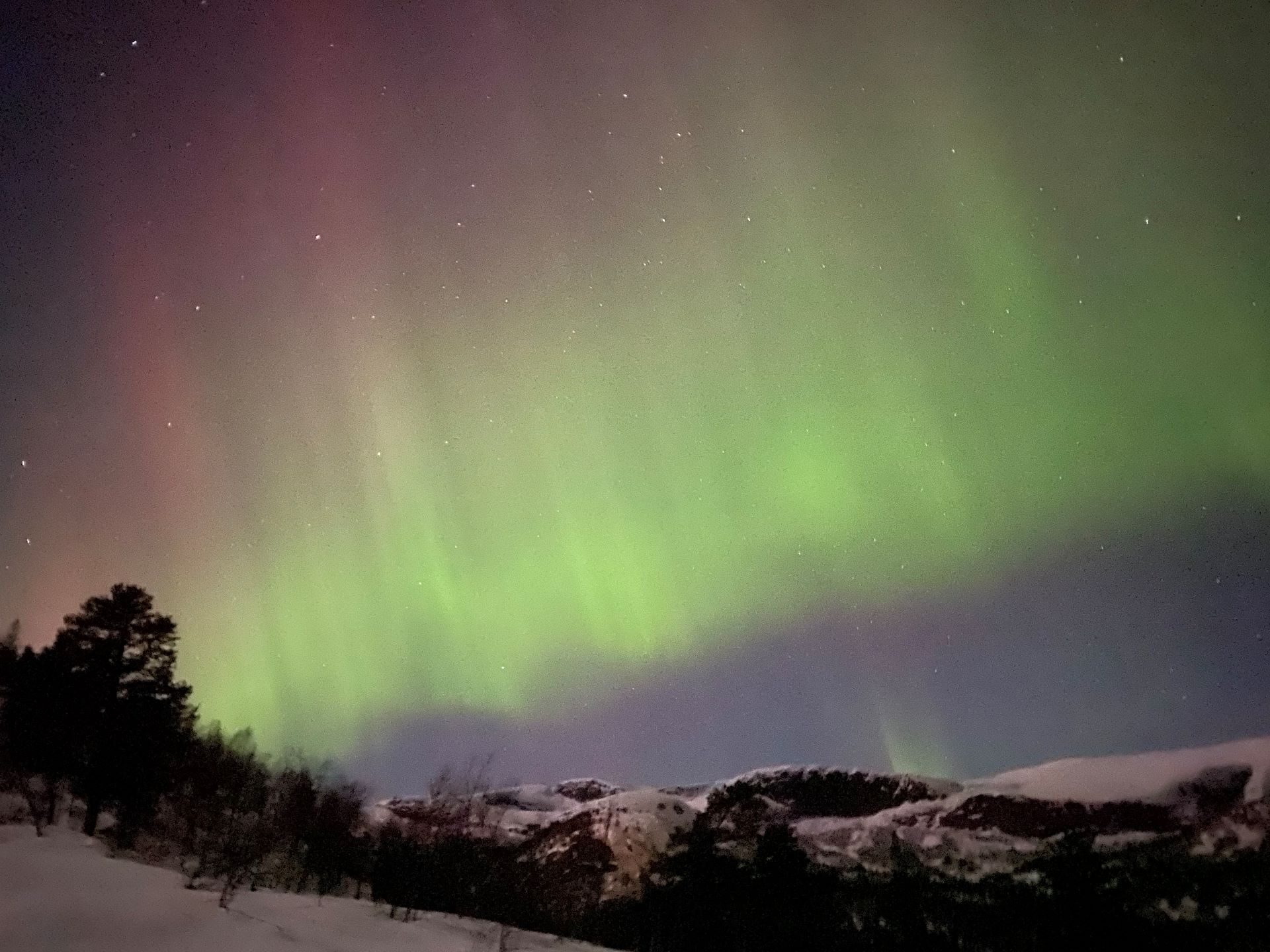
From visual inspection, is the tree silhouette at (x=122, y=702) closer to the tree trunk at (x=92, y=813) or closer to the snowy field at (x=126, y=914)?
the tree trunk at (x=92, y=813)

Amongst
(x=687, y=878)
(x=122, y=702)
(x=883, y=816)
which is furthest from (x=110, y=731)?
(x=883, y=816)

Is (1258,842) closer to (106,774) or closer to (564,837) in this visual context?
(564,837)

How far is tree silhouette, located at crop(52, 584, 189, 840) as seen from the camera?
17047 millimetres

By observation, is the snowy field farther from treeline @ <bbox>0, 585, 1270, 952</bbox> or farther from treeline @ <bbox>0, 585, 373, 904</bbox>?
treeline @ <bbox>0, 585, 1270, 952</bbox>

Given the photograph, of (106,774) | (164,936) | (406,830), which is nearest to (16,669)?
(106,774)

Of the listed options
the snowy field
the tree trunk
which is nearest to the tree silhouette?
the tree trunk

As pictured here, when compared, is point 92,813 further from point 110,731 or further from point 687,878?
point 687,878

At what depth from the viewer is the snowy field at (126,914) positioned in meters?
9.22

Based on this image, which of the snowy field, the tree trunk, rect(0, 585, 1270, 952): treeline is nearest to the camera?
the snowy field

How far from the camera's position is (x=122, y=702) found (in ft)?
57.7

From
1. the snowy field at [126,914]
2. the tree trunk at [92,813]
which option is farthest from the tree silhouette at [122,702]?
the snowy field at [126,914]

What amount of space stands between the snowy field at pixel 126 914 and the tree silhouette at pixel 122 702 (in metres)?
3.65

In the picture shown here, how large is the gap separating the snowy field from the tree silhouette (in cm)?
365

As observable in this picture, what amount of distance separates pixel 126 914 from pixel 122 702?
30.0ft
